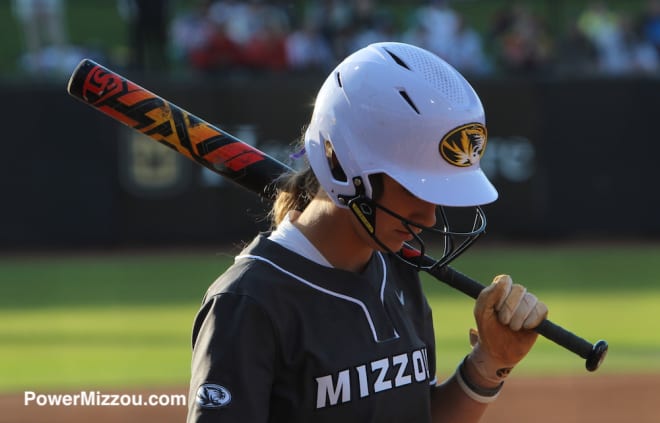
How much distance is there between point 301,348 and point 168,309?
8.09m

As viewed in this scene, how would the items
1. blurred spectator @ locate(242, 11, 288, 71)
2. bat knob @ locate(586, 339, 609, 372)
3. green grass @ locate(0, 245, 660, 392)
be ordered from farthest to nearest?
1. blurred spectator @ locate(242, 11, 288, 71)
2. green grass @ locate(0, 245, 660, 392)
3. bat knob @ locate(586, 339, 609, 372)

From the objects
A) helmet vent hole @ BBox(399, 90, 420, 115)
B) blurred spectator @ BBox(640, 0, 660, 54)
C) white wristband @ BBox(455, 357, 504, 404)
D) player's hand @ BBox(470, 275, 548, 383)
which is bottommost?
white wristband @ BBox(455, 357, 504, 404)

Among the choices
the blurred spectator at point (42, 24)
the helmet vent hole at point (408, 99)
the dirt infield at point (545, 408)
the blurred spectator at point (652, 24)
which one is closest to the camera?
the helmet vent hole at point (408, 99)

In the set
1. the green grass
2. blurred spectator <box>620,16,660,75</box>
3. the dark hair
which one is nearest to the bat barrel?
the dark hair

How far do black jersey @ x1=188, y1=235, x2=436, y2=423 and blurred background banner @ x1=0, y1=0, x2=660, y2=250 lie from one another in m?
10.8

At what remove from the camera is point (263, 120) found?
14.8m

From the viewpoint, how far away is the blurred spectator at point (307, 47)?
16.0 m

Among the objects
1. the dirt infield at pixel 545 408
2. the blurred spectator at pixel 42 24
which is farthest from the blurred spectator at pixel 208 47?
the dirt infield at pixel 545 408

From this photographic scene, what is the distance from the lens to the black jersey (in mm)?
2523

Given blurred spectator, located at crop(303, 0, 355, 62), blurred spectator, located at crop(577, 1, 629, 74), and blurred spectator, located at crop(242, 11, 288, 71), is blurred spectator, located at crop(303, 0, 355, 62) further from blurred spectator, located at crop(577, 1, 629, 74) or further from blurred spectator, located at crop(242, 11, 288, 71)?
blurred spectator, located at crop(577, 1, 629, 74)

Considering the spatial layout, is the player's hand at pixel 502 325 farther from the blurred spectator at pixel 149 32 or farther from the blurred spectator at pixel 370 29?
the blurred spectator at pixel 370 29

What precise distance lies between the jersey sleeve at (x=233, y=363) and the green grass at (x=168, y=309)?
5.29 metres

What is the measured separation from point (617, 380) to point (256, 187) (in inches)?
211

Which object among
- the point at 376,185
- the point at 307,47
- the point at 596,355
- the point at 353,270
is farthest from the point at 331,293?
the point at 307,47
